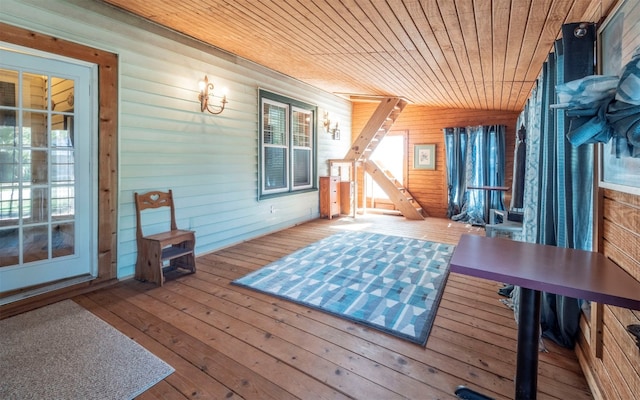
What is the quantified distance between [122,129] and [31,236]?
1.24 meters

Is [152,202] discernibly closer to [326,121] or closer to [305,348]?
[305,348]

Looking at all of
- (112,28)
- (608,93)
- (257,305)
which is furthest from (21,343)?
(608,93)

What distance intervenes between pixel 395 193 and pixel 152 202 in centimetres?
490

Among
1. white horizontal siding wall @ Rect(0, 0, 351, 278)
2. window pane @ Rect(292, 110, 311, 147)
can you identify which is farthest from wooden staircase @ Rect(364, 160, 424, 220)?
white horizontal siding wall @ Rect(0, 0, 351, 278)

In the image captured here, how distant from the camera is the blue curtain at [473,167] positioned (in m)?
6.10

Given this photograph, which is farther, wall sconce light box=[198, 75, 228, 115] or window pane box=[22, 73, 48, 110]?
wall sconce light box=[198, 75, 228, 115]

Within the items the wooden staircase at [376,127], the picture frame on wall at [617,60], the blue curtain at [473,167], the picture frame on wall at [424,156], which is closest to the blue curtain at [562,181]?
the picture frame on wall at [617,60]

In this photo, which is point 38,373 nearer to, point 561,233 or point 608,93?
point 608,93

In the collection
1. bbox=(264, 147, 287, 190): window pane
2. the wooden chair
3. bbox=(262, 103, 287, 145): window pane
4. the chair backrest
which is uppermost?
bbox=(262, 103, 287, 145): window pane

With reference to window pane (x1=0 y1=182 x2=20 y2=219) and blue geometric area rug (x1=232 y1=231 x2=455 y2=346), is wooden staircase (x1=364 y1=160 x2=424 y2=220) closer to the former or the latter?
blue geometric area rug (x1=232 y1=231 x2=455 y2=346)

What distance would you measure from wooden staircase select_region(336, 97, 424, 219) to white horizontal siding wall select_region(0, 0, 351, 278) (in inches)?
83.6

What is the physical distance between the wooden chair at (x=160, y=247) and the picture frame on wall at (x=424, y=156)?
5.45 meters

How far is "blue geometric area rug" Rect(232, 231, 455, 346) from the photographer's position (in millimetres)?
2408

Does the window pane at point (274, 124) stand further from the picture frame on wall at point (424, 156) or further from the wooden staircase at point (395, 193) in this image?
Answer: the picture frame on wall at point (424, 156)
